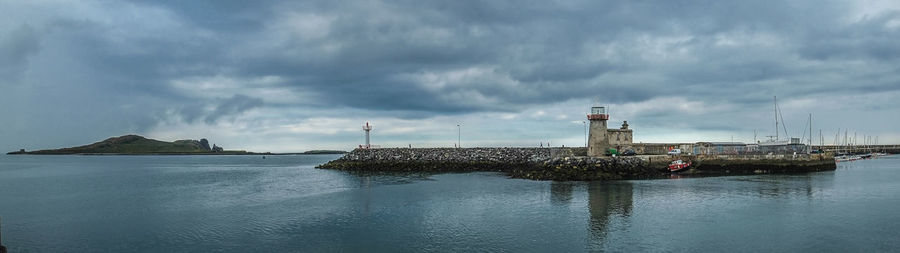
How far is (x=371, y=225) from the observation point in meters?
21.2

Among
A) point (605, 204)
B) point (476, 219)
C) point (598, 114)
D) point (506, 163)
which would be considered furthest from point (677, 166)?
point (476, 219)

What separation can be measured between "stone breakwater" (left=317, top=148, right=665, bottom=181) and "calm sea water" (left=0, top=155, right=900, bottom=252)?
658 cm

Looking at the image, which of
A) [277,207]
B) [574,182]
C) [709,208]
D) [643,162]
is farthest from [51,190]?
[643,162]

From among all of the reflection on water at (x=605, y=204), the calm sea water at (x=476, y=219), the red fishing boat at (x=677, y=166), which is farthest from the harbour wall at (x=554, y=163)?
the calm sea water at (x=476, y=219)

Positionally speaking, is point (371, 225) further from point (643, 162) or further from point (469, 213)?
point (643, 162)

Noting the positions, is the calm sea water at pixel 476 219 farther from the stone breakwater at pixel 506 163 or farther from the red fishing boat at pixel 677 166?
the red fishing boat at pixel 677 166

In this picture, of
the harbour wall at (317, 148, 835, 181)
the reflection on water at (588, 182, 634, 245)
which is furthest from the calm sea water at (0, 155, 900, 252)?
the harbour wall at (317, 148, 835, 181)

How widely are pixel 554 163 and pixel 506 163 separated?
44.9 ft

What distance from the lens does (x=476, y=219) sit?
72.7 ft

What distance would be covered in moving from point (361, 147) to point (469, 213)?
53518 millimetres

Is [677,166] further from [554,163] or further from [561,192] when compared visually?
[561,192]

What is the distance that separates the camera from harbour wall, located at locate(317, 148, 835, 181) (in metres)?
42.9

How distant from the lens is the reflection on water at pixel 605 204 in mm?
19688

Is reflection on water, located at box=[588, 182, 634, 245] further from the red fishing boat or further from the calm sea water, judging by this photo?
the red fishing boat
